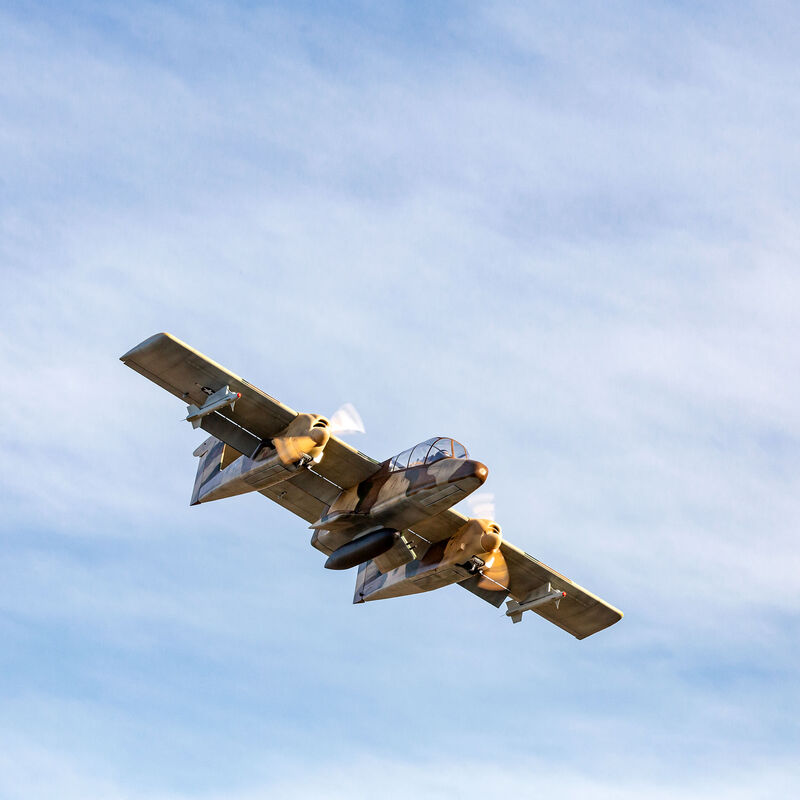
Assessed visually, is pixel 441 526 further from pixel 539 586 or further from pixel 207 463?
pixel 207 463

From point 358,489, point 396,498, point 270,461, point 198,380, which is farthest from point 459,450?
point 198,380

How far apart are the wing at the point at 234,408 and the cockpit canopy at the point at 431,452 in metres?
1.74

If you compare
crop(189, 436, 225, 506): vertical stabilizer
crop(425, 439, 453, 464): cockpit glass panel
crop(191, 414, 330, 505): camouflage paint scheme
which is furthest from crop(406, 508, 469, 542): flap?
crop(189, 436, 225, 506): vertical stabilizer

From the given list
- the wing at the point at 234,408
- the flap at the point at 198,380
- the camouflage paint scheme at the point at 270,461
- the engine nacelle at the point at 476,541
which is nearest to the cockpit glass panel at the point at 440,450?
the wing at the point at 234,408

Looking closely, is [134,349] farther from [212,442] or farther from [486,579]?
[486,579]

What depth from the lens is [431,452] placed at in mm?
47125

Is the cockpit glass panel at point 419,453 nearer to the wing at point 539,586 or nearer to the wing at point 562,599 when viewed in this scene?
the wing at point 539,586

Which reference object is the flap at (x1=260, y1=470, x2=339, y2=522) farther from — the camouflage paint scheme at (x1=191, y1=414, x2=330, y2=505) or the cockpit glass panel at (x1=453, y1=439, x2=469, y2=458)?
the cockpit glass panel at (x1=453, y1=439, x2=469, y2=458)

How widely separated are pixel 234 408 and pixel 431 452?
7459 millimetres

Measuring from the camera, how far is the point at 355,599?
5391cm

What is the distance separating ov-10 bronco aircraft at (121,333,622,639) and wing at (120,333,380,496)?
4 cm

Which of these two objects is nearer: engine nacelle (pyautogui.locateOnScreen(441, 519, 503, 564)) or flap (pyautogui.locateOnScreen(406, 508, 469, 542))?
engine nacelle (pyautogui.locateOnScreen(441, 519, 503, 564))

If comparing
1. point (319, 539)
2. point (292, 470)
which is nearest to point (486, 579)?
point (319, 539)

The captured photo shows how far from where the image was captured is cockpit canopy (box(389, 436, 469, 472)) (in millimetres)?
46781
